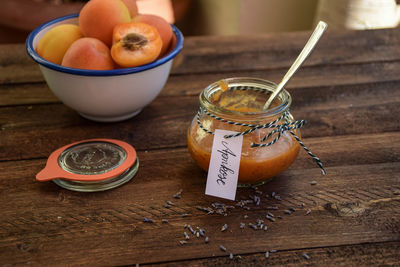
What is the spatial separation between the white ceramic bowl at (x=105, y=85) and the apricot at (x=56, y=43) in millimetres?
22

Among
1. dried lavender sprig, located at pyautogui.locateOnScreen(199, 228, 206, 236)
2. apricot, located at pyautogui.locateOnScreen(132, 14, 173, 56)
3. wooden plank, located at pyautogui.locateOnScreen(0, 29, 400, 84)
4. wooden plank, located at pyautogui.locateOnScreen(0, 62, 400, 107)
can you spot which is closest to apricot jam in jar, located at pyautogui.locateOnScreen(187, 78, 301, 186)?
dried lavender sprig, located at pyautogui.locateOnScreen(199, 228, 206, 236)

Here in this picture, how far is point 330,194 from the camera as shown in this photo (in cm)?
75

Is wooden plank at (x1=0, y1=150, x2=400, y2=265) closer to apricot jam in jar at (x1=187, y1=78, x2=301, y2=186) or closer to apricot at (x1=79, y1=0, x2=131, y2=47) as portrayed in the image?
apricot jam in jar at (x1=187, y1=78, x2=301, y2=186)

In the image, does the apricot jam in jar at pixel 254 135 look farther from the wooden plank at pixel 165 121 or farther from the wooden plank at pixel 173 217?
the wooden plank at pixel 165 121

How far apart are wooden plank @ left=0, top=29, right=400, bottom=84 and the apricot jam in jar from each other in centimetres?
48

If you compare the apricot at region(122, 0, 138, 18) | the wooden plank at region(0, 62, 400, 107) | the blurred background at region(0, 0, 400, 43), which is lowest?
the blurred background at region(0, 0, 400, 43)

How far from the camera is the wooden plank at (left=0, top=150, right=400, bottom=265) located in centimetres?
64

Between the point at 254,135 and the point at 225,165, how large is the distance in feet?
0.23

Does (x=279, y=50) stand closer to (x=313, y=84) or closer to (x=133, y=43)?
(x=313, y=84)

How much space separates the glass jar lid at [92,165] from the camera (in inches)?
30.1

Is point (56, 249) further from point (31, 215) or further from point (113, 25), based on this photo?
point (113, 25)

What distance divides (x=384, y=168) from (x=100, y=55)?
0.60 m

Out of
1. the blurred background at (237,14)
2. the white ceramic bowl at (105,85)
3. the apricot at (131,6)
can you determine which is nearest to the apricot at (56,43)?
the white ceramic bowl at (105,85)

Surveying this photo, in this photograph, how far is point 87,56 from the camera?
87 centimetres
